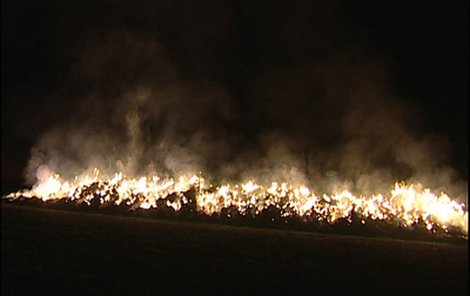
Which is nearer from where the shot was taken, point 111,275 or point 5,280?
point 5,280

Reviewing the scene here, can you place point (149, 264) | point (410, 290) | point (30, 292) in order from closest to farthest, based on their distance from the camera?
point (30, 292), point (410, 290), point (149, 264)

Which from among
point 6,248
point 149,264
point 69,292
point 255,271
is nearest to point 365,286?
point 255,271

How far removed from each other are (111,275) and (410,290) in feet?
115

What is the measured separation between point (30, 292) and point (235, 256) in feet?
144

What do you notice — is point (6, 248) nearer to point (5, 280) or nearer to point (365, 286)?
point (5, 280)

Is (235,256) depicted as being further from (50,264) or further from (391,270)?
(50,264)

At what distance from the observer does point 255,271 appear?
5841cm

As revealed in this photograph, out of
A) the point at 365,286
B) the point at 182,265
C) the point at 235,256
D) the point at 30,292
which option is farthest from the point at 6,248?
the point at 365,286

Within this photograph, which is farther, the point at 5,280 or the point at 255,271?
the point at 255,271

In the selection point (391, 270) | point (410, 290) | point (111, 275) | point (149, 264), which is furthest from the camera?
point (391, 270)

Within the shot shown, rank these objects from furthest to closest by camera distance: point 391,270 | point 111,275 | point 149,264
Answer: point 391,270, point 149,264, point 111,275

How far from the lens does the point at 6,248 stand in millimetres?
57656

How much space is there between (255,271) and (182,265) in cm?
965

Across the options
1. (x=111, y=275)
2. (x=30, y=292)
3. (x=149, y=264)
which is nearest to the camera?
(x=30, y=292)
